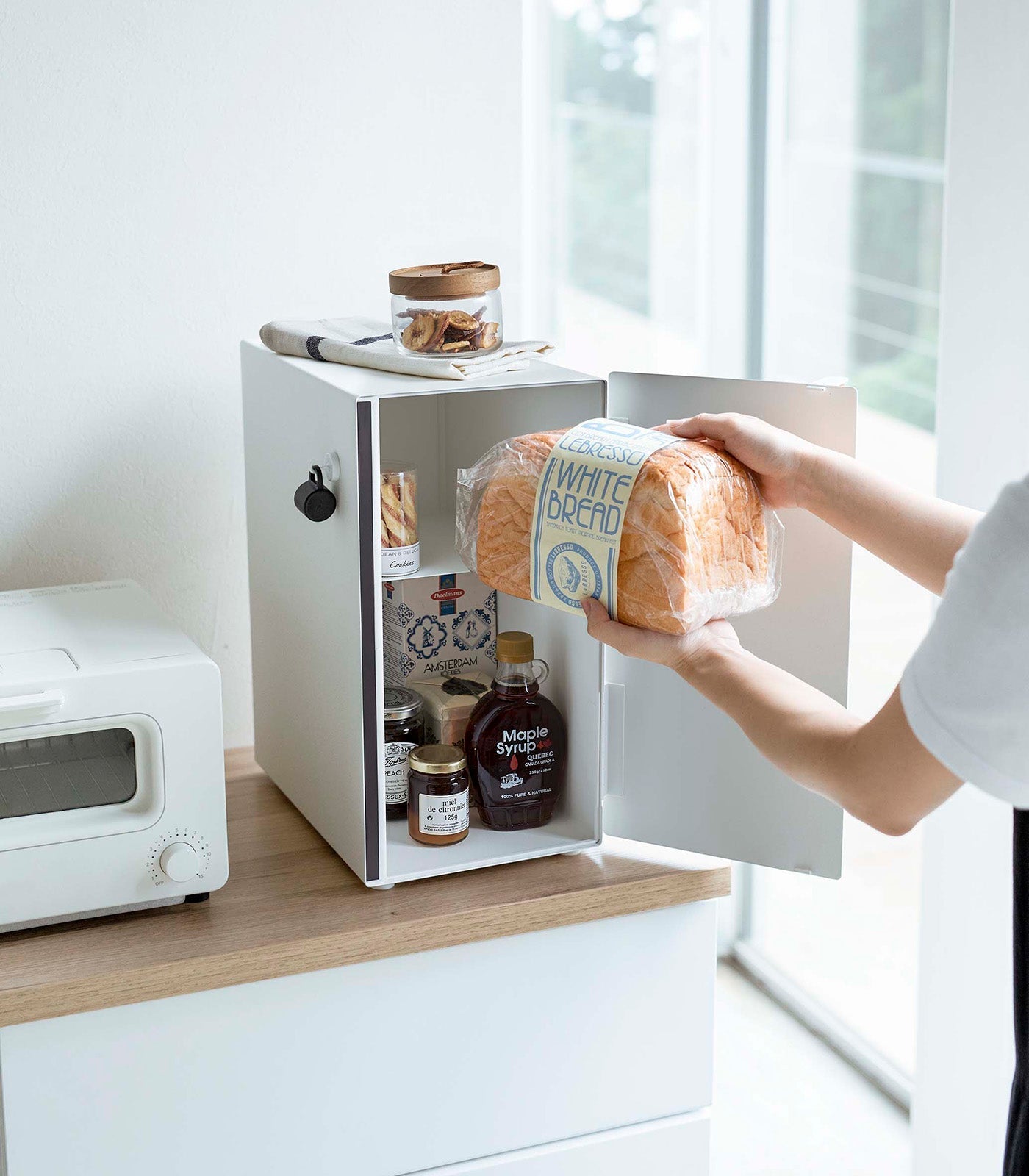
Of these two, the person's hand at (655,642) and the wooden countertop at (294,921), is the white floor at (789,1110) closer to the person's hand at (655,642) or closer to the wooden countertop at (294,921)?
the wooden countertop at (294,921)

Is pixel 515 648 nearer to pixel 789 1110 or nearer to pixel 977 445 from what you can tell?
pixel 977 445

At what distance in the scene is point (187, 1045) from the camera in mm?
1071

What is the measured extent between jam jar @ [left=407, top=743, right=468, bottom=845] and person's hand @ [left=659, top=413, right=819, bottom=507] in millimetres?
354

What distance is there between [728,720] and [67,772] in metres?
0.58

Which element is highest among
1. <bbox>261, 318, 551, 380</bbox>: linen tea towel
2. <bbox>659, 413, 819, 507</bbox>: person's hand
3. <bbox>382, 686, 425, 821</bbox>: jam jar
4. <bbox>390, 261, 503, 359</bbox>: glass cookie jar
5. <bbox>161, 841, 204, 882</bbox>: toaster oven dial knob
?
<bbox>390, 261, 503, 359</bbox>: glass cookie jar

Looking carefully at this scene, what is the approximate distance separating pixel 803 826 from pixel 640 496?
400 mm

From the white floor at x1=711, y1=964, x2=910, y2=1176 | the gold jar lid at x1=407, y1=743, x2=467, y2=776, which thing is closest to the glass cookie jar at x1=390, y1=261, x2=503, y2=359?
the gold jar lid at x1=407, y1=743, x2=467, y2=776

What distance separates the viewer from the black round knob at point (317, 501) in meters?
1.10

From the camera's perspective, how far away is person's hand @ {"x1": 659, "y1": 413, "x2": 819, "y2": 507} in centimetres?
106

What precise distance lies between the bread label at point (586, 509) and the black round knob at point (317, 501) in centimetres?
19

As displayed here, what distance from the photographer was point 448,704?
48.8 inches

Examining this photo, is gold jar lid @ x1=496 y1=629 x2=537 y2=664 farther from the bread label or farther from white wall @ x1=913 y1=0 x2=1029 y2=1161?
white wall @ x1=913 y1=0 x2=1029 y2=1161

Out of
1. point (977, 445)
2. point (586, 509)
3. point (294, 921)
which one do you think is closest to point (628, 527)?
point (586, 509)

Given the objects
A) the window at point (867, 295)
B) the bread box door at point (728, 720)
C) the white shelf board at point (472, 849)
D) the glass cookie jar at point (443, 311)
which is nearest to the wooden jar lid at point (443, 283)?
the glass cookie jar at point (443, 311)
